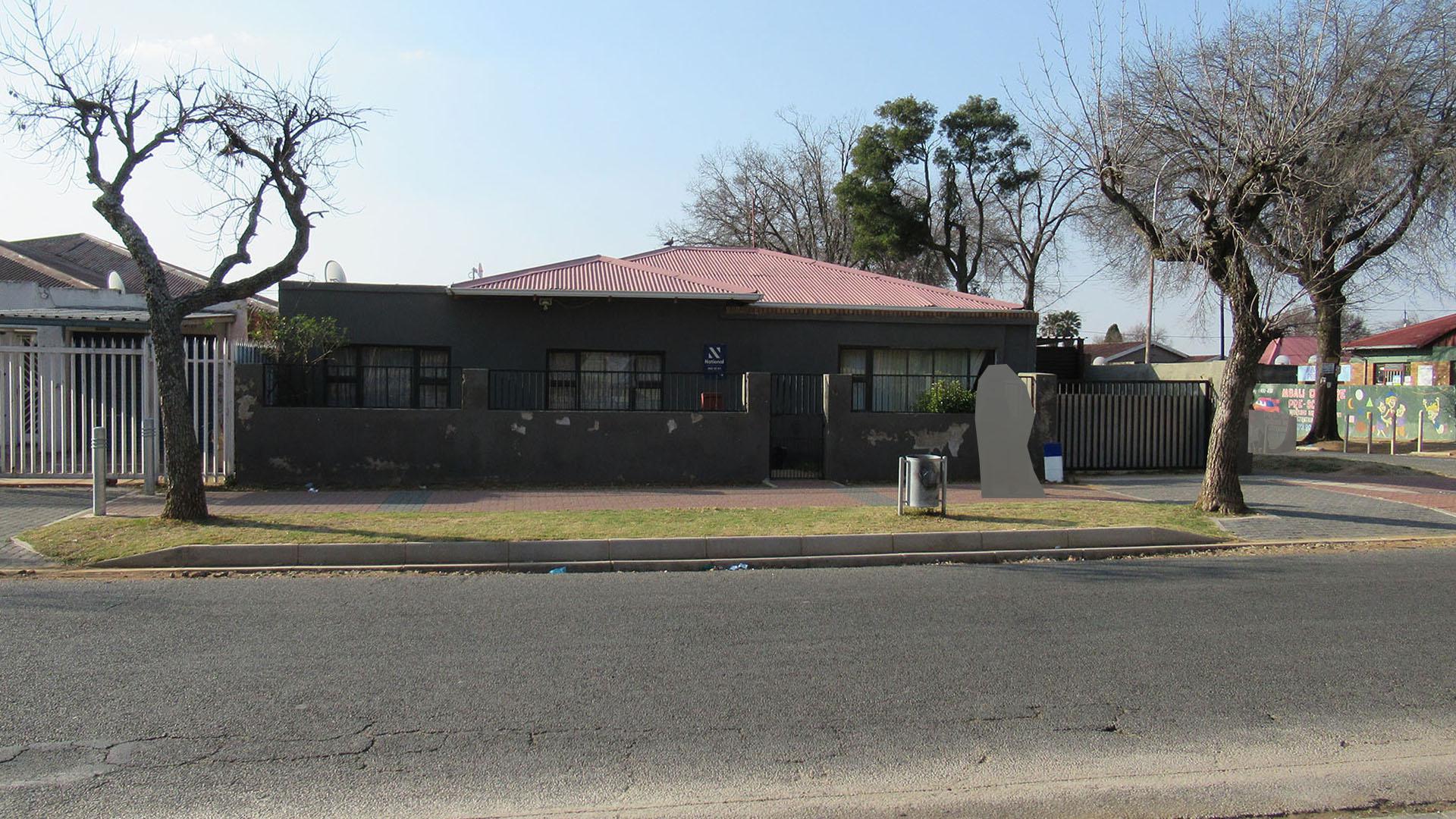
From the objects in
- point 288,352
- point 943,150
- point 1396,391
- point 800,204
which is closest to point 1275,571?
point 288,352

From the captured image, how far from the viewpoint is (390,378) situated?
706 inches

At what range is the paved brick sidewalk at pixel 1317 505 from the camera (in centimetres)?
1190

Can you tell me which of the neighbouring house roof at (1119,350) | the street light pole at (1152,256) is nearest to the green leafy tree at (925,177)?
the street light pole at (1152,256)

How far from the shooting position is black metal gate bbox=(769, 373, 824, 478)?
1614cm

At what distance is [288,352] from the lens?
603 inches

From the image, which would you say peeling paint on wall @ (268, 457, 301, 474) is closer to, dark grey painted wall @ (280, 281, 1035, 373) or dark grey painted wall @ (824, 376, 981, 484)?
dark grey painted wall @ (280, 281, 1035, 373)

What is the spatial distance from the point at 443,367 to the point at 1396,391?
25112 mm

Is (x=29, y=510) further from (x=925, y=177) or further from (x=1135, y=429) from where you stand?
(x=925, y=177)

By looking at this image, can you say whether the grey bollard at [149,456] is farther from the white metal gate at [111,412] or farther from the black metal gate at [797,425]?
the black metal gate at [797,425]

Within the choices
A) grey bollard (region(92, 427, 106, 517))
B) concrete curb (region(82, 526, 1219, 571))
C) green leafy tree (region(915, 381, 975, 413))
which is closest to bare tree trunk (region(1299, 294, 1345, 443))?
green leafy tree (region(915, 381, 975, 413))

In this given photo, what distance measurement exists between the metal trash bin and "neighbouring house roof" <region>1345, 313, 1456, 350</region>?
92.8ft

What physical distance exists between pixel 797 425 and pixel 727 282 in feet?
15.5

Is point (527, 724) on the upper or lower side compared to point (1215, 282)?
lower

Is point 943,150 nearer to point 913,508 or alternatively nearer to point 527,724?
point 913,508
